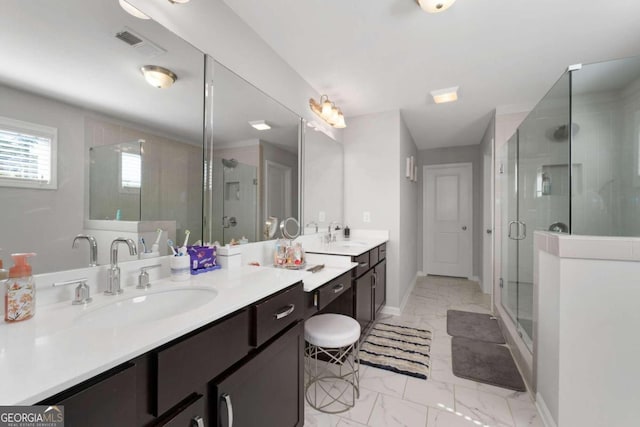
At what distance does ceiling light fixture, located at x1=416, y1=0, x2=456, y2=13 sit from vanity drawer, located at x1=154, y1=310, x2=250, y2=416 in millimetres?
1821

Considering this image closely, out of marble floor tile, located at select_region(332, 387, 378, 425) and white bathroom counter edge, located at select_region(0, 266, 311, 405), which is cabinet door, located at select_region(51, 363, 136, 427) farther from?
marble floor tile, located at select_region(332, 387, 378, 425)

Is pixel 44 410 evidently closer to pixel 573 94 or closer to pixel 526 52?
pixel 573 94

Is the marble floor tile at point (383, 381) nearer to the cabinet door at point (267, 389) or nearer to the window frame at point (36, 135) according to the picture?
the cabinet door at point (267, 389)

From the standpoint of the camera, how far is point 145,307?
970mm

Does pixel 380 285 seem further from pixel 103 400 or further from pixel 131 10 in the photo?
pixel 131 10

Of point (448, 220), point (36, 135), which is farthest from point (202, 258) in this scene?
point (448, 220)

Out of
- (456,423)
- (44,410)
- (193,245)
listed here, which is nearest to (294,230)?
(193,245)

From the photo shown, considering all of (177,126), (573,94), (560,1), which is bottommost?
(177,126)

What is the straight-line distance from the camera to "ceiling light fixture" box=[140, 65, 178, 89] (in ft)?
3.76

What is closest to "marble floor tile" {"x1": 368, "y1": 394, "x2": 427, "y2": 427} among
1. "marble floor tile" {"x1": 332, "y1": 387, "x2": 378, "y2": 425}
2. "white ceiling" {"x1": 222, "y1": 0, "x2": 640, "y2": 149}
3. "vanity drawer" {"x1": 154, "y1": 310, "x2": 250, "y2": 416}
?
"marble floor tile" {"x1": 332, "y1": 387, "x2": 378, "y2": 425}

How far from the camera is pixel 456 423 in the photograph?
147cm

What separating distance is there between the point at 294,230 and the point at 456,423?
161 centimetres

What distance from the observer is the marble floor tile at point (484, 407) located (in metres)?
1.50

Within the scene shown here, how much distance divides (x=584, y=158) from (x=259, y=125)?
2127 millimetres
